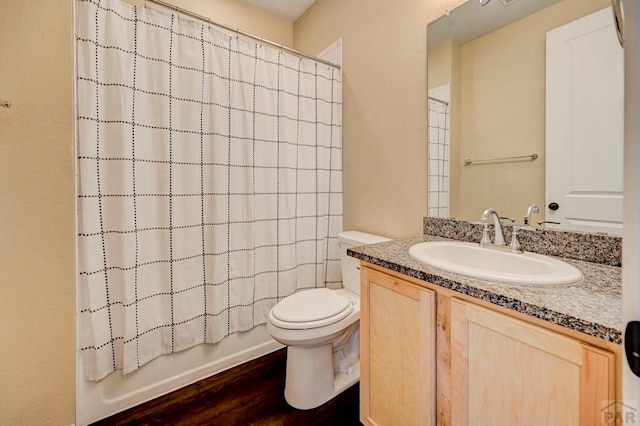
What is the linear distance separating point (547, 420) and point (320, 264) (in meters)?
1.54

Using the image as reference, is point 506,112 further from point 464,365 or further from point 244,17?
point 244,17

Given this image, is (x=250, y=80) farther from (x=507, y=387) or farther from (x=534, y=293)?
(x=507, y=387)

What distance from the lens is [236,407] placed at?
1.47m

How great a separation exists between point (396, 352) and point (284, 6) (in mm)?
2623

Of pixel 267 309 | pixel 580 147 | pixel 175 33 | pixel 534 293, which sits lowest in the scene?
pixel 267 309

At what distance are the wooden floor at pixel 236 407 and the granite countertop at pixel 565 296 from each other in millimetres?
922

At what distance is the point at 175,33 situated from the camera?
149 cm

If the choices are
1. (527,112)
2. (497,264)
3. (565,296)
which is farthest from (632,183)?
(527,112)

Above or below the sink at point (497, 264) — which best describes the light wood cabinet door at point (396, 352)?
below

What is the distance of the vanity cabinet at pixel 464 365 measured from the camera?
0.65m

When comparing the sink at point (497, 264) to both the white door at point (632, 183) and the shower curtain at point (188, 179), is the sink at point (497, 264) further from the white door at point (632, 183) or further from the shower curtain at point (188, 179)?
the shower curtain at point (188, 179)

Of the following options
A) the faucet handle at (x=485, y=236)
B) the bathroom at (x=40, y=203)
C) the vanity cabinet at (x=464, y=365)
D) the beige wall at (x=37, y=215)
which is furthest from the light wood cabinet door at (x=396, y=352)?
the beige wall at (x=37, y=215)

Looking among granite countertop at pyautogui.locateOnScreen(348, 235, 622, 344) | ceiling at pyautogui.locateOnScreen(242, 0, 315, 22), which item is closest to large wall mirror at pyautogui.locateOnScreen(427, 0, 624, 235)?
granite countertop at pyautogui.locateOnScreen(348, 235, 622, 344)

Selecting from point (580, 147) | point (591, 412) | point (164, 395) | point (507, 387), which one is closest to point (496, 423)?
point (507, 387)
